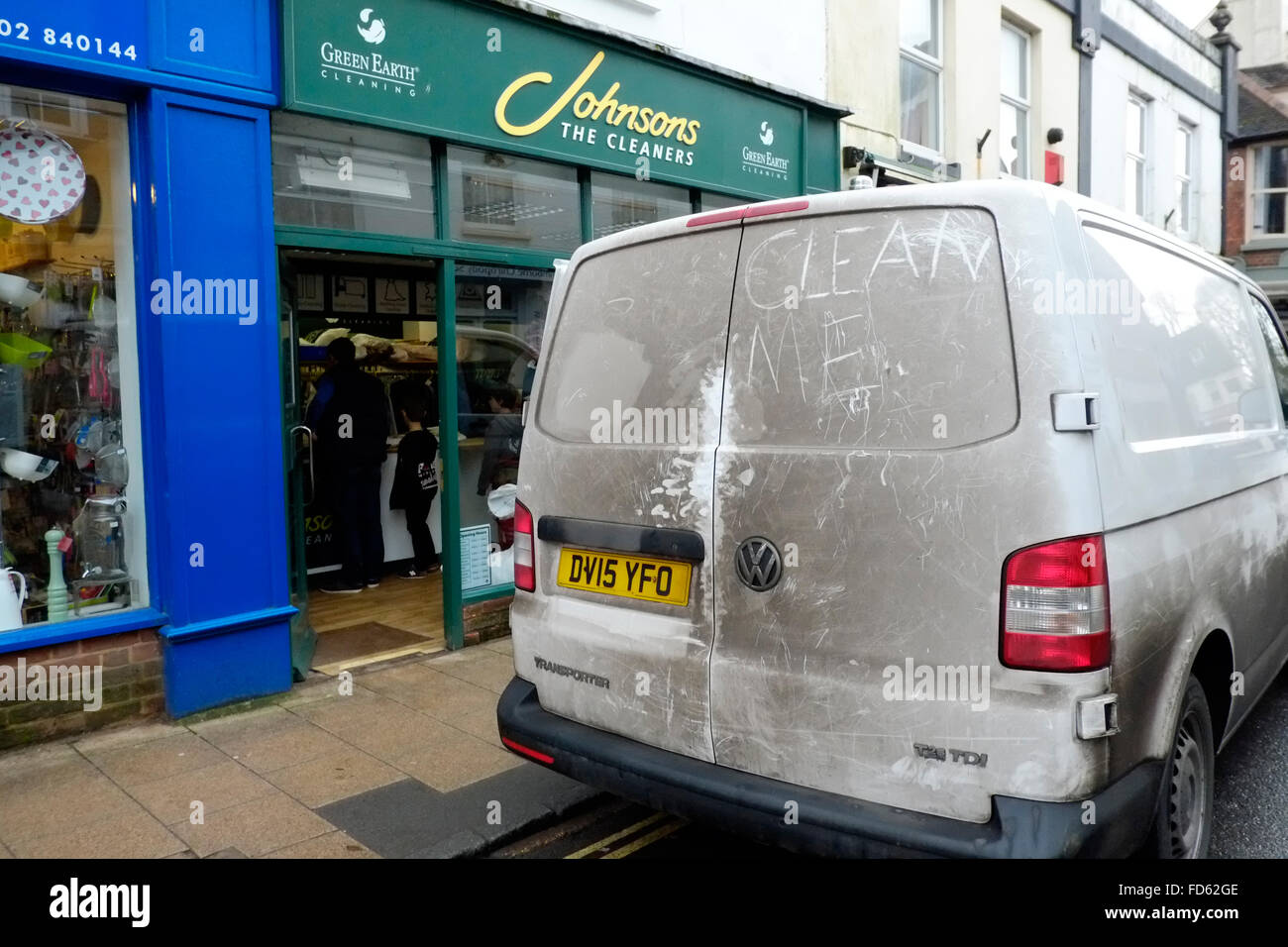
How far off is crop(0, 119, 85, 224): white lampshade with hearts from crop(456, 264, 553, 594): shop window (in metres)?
2.18

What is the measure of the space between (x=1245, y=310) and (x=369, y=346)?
6583mm

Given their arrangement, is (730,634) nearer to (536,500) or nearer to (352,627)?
(536,500)

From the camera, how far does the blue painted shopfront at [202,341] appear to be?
475cm

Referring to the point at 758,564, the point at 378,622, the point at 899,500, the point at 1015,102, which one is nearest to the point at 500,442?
the point at 378,622

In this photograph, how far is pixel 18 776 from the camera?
167 inches

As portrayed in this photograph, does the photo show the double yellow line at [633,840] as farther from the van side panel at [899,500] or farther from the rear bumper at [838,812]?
the van side panel at [899,500]

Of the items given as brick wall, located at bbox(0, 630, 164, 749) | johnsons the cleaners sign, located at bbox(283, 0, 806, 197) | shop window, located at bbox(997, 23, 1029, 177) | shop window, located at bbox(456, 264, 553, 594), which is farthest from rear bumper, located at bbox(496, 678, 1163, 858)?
shop window, located at bbox(997, 23, 1029, 177)

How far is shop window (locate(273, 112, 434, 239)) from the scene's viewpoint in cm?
548

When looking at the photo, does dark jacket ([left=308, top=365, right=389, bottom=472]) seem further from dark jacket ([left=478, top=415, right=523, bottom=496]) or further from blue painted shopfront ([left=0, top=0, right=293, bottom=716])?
blue painted shopfront ([left=0, top=0, right=293, bottom=716])

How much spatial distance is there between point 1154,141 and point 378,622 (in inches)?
539

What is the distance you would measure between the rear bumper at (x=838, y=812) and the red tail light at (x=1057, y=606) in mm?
355

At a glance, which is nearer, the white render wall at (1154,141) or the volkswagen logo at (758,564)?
the volkswagen logo at (758,564)
